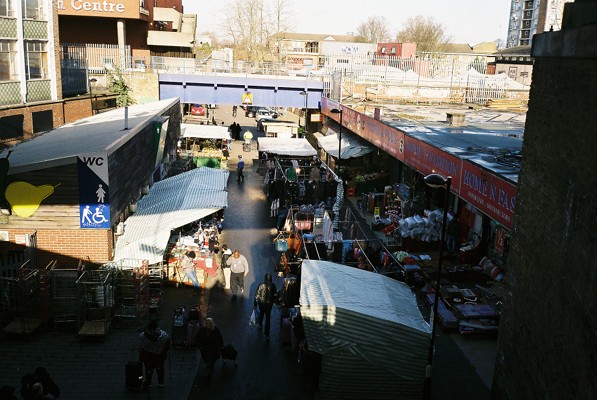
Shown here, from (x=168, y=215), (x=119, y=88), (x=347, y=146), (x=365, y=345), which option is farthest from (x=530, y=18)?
(x=365, y=345)

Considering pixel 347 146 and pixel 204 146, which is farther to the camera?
pixel 204 146

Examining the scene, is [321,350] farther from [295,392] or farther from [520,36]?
[520,36]

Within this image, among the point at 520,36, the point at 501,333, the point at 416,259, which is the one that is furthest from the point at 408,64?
the point at 520,36

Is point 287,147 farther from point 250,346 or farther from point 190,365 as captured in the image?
point 190,365

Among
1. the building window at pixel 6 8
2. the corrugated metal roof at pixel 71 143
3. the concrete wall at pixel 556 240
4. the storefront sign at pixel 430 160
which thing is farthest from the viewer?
the building window at pixel 6 8

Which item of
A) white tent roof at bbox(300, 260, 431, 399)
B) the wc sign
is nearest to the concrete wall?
white tent roof at bbox(300, 260, 431, 399)

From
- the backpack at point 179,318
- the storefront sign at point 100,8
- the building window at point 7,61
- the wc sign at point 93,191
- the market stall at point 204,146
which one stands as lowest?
the backpack at point 179,318

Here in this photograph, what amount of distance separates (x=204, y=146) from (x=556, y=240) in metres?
27.5

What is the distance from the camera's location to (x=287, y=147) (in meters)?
29.7

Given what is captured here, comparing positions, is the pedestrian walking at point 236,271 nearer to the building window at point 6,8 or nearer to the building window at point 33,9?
the building window at point 6,8

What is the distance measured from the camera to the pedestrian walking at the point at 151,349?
1034 cm

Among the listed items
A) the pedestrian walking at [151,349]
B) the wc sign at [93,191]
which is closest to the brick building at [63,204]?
the wc sign at [93,191]

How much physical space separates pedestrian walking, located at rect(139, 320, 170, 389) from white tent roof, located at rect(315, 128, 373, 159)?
61.5 ft

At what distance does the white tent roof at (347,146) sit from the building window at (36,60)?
13.7 metres
